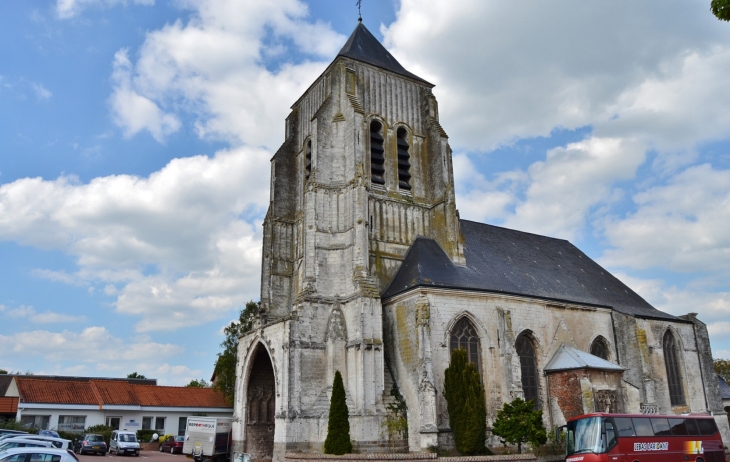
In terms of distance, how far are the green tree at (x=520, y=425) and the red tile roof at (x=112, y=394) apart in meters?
24.3

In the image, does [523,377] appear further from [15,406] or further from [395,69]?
[15,406]

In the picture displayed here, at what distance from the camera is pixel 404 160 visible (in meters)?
28.4

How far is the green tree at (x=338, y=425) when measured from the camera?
20906mm

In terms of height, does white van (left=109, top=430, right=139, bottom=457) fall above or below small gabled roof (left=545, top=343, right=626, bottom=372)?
below

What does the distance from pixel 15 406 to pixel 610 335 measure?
30183 millimetres

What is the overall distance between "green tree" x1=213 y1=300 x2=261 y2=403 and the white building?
1277mm

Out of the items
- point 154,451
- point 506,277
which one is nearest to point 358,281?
point 506,277

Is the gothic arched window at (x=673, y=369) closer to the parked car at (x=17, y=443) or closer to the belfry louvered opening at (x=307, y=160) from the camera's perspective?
the belfry louvered opening at (x=307, y=160)

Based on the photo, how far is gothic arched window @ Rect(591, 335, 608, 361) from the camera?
90.2 ft

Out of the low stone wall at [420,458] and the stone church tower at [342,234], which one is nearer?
the low stone wall at [420,458]

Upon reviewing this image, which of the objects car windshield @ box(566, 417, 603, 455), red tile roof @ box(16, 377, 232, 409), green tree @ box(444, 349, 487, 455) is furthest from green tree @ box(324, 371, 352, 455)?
red tile roof @ box(16, 377, 232, 409)

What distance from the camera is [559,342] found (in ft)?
84.0

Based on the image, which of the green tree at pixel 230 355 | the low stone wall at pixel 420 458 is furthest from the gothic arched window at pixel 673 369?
the green tree at pixel 230 355

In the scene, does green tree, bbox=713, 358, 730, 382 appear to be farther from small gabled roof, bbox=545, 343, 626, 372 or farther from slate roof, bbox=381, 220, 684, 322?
small gabled roof, bbox=545, 343, 626, 372
